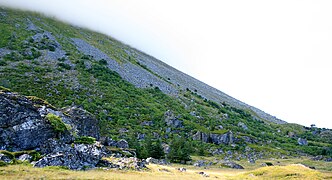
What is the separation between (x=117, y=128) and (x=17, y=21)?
316 feet

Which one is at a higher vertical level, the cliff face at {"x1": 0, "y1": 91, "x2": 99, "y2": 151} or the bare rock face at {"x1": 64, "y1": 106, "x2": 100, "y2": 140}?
the cliff face at {"x1": 0, "y1": 91, "x2": 99, "y2": 151}

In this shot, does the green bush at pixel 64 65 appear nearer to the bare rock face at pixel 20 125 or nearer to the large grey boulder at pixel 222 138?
the large grey boulder at pixel 222 138

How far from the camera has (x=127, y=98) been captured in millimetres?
118750

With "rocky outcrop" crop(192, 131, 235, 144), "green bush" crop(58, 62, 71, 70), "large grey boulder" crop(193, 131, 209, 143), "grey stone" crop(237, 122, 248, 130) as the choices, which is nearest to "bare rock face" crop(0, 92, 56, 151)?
"large grey boulder" crop(193, 131, 209, 143)

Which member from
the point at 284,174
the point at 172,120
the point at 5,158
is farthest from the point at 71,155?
the point at 172,120

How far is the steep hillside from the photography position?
95.5m

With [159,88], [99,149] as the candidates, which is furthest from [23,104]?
[159,88]

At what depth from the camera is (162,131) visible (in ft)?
339

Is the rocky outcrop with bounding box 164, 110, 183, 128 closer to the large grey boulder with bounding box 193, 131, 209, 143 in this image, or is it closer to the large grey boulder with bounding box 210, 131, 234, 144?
the large grey boulder with bounding box 193, 131, 209, 143

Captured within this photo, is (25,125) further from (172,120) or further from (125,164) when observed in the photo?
(172,120)

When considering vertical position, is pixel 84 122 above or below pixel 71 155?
below

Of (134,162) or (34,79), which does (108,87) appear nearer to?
(34,79)

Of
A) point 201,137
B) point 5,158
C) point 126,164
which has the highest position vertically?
point 126,164

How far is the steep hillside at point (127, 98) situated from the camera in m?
95.5
